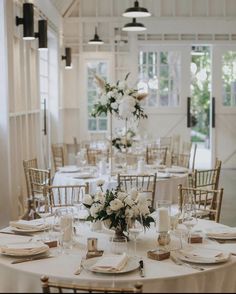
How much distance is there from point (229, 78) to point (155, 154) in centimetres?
461

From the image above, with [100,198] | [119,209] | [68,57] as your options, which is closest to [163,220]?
[119,209]

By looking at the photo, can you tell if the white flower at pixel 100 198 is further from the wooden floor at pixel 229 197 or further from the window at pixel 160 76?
the window at pixel 160 76

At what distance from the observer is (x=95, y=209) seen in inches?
142

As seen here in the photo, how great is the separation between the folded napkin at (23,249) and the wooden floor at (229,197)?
4.51 m

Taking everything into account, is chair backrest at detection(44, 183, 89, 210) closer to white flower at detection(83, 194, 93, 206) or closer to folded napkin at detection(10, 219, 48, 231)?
folded napkin at detection(10, 219, 48, 231)

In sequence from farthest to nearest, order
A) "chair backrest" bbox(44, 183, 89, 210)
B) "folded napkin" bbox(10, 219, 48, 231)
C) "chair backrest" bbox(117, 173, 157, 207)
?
1. "chair backrest" bbox(117, 173, 157, 207)
2. "chair backrest" bbox(44, 183, 89, 210)
3. "folded napkin" bbox(10, 219, 48, 231)

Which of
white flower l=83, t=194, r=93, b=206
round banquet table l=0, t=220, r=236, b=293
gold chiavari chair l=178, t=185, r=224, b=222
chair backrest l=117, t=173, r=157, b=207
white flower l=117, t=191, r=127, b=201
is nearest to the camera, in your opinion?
round banquet table l=0, t=220, r=236, b=293

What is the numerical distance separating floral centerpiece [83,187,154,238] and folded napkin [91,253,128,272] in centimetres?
37

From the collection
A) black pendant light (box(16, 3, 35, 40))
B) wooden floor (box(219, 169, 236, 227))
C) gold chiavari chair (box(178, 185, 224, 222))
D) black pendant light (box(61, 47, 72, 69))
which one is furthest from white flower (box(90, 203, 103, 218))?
black pendant light (box(61, 47, 72, 69))

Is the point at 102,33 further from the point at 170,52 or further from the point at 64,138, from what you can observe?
the point at 64,138

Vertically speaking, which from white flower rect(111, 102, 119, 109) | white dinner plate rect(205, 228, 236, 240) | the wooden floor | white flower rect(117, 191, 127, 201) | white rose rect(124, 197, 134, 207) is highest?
white flower rect(111, 102, 119, 109)

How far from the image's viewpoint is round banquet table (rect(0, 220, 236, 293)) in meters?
2.93

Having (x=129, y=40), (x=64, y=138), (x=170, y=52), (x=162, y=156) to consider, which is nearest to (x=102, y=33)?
(x=129, y=40)

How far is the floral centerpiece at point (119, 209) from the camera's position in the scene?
11.5 feet
